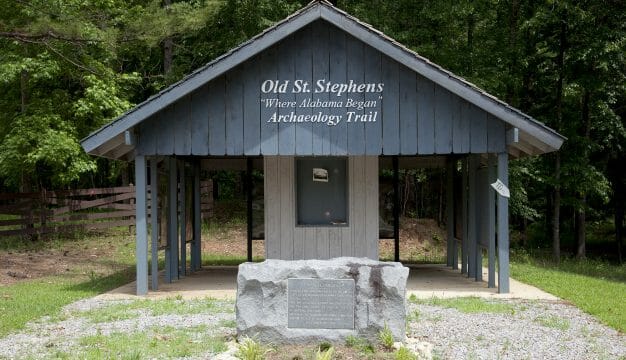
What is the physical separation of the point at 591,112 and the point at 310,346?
16.4 meters

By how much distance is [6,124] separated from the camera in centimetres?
2372

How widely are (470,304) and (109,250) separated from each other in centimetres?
1349

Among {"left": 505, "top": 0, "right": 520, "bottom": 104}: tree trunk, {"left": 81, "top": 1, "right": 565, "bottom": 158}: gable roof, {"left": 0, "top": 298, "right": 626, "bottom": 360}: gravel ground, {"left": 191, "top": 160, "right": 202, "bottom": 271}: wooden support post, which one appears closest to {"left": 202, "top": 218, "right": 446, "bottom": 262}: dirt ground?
{"left": 191, "top": 160, "right": 202, "bottom": 271}: wooden support post

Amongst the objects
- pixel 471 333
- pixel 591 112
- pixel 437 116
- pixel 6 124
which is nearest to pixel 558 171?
pixel 591 112

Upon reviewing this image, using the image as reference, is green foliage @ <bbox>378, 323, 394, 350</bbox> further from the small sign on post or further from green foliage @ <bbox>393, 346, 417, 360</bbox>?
the small sign on post

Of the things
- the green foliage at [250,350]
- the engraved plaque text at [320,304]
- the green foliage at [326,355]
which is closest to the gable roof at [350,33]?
the engraved plaque text at [320,304]

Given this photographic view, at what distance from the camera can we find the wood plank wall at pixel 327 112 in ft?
39.9

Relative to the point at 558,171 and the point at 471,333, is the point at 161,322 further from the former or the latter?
the point at 558,171

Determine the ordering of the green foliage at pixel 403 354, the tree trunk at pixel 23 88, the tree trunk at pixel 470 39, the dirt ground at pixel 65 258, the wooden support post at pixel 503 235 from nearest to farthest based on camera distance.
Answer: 1. the green foliage at pixel 403 354
2. the wooden support post at pixel 503 235
3. the dirt ground at pixel 65 258
4. the tree trunk at pixel 470 39
5. the tree trunk at pixel 23 88

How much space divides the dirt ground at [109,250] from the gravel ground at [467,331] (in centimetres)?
629

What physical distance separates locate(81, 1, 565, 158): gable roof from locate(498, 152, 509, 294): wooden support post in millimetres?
735

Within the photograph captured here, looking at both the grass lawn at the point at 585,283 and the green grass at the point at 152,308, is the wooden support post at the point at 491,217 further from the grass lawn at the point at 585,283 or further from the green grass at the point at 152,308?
the green grass at the point at 152,308

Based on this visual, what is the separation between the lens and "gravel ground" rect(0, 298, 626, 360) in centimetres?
774

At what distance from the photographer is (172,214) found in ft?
46.5
